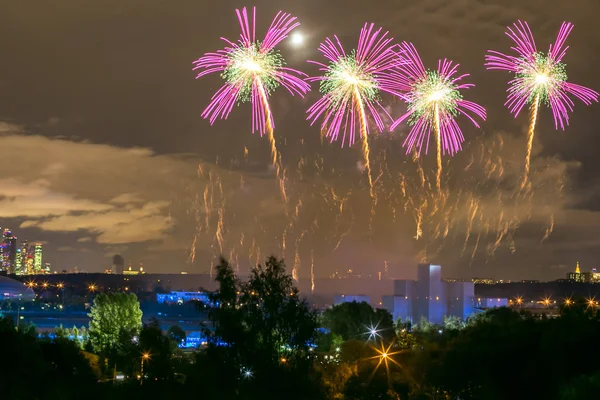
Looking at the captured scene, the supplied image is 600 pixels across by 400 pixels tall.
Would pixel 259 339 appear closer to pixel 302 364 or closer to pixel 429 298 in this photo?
pixel 302 364

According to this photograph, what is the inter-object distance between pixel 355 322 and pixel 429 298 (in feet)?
149

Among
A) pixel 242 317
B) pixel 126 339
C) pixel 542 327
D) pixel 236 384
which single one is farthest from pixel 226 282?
pixel 126 339

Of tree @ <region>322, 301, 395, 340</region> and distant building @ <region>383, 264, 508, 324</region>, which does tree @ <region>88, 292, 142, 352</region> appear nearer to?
→ tree @ <region>322, 301, 395, 340</region>

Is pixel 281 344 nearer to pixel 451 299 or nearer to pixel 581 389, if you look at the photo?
pixel 581 389

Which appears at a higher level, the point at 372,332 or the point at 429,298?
the point at 429,298

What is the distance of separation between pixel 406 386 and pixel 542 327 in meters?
7.39

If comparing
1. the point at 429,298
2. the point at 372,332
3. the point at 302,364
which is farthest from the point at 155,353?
the point at 429,298

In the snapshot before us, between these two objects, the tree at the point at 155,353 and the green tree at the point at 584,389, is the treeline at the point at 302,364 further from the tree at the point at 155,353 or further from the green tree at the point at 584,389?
the tree at the point at 155,353

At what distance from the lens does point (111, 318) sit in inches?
3113

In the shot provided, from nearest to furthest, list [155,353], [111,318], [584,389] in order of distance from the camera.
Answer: [584,389] → [155,353] → [111,318]

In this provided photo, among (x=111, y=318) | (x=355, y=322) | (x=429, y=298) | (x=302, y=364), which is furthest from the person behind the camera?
(x=429, y=298)

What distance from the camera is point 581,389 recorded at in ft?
96.5

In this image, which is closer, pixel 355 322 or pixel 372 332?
pixel 372 332

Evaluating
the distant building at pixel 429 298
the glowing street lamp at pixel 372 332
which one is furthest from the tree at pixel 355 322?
the distant building at pixel 429 298
